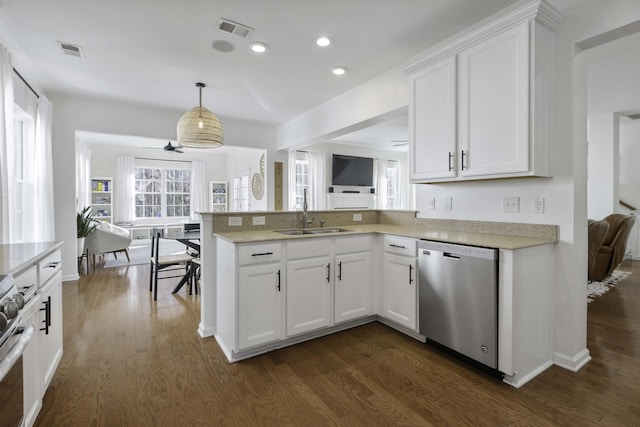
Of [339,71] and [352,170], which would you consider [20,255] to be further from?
[352,170]

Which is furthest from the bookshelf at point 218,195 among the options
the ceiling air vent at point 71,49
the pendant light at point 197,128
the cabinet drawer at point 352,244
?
the cabinet drawer at point 352,244

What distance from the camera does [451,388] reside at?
1.92 meters

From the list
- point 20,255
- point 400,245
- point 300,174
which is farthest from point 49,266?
point 300,174

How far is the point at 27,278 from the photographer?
146 cm

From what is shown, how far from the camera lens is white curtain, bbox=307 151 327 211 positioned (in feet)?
23.4

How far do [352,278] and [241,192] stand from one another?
6635 millimetres

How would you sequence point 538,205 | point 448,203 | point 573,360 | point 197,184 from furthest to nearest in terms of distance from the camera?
point 197,184, point 448,203, point 538,205, point 573,360

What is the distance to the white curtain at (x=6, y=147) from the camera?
2477 millimetres

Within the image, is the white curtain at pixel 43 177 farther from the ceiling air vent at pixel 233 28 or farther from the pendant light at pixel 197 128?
the ceiling air vent at pixel 233 28

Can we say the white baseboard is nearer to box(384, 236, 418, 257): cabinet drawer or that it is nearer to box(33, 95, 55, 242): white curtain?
box(384, 236, 418, 257): cabinet drawer

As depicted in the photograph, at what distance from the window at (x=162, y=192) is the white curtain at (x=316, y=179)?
4.27 metres

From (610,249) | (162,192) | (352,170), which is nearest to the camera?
(610,249)

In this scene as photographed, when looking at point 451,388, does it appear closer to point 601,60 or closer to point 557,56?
point 557,56

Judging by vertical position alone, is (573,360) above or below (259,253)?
below
